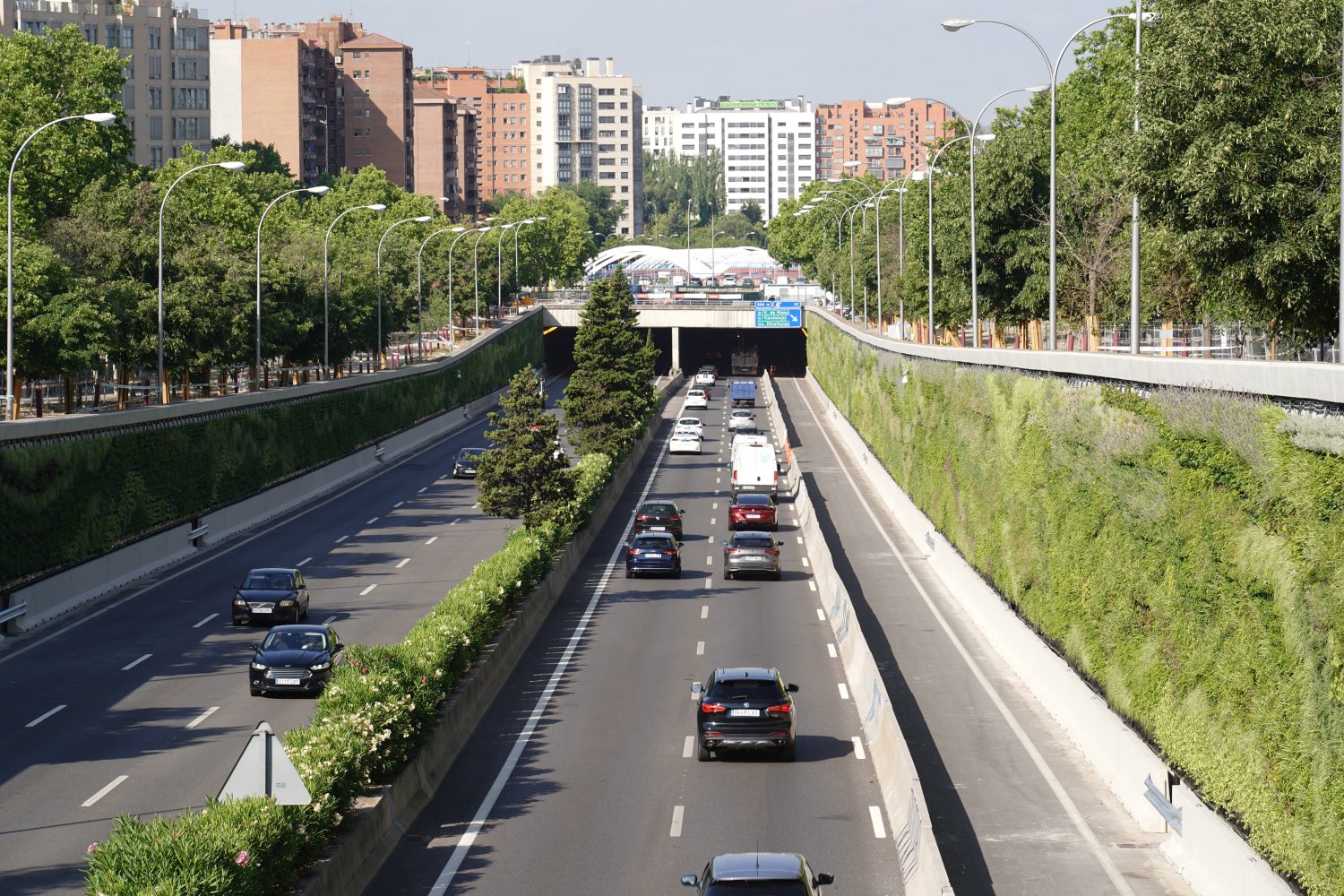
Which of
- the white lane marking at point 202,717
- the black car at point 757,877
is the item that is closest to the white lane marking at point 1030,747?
the black car at point 757,877

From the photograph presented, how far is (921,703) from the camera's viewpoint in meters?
35.3

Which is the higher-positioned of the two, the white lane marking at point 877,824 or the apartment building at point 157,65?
the apartment building at point 157,65

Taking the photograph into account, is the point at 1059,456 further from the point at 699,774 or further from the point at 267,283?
the point at 267,283

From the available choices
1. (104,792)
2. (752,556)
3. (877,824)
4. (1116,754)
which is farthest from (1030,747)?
(752,556)

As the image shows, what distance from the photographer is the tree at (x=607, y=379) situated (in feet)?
261

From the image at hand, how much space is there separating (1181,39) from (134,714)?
84.8 feet

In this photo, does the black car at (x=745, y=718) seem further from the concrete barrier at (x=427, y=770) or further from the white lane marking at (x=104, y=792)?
the white lane marking at (x=104, y=792)

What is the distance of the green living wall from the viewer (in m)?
19.5

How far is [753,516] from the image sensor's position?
2494 inches

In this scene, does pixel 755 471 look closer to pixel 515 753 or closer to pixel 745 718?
pixel 515 753

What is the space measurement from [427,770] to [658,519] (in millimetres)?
33535

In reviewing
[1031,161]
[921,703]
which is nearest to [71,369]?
[921,703]

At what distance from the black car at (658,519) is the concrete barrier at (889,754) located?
9.81m

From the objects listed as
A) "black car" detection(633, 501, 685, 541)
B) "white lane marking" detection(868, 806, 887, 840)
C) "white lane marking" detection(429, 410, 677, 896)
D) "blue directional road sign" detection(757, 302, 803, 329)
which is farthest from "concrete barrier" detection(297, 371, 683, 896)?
"blue directional road sign" detection(757, 302, 803, 329)
